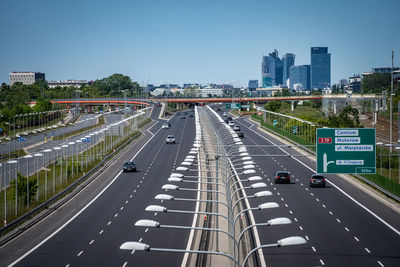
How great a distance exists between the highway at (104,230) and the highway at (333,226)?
6.21 metres

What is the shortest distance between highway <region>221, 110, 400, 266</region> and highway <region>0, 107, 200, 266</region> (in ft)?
20.4

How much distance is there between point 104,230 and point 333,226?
48.3 feet

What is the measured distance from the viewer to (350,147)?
3722 centimetres

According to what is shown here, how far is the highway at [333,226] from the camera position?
2897 centimetres

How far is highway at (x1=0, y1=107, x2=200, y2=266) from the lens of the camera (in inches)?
1155

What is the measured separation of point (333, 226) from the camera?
3666 centimetres

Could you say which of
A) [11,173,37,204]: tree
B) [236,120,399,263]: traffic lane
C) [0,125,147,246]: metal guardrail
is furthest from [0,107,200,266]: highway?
[236,120,399,263]: traffic lane

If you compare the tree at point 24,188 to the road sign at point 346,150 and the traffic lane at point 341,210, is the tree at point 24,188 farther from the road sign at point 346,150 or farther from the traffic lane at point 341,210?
the road sign at point 346,150

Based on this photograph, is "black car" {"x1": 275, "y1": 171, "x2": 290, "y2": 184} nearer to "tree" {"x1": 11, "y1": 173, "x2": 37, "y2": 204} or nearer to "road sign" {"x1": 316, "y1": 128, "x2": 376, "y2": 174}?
"road sign" {"x1": 316, "y1": 128, "x2": 376, "y2": 174}

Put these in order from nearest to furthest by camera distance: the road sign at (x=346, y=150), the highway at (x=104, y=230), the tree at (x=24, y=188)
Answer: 1. the highway at (x=104, y=230)
2. the road sign at (x=346, y=150)
3. the tree at (x=24, y=188)

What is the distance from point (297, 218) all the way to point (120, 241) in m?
13.0

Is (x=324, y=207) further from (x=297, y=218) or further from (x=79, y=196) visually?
(x=79, y=196)

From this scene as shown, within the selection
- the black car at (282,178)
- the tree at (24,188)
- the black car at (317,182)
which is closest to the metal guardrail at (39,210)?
the tree at (24,188)

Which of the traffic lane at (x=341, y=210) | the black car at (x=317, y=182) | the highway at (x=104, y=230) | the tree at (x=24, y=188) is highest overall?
the tree at (x=24, y=188)
